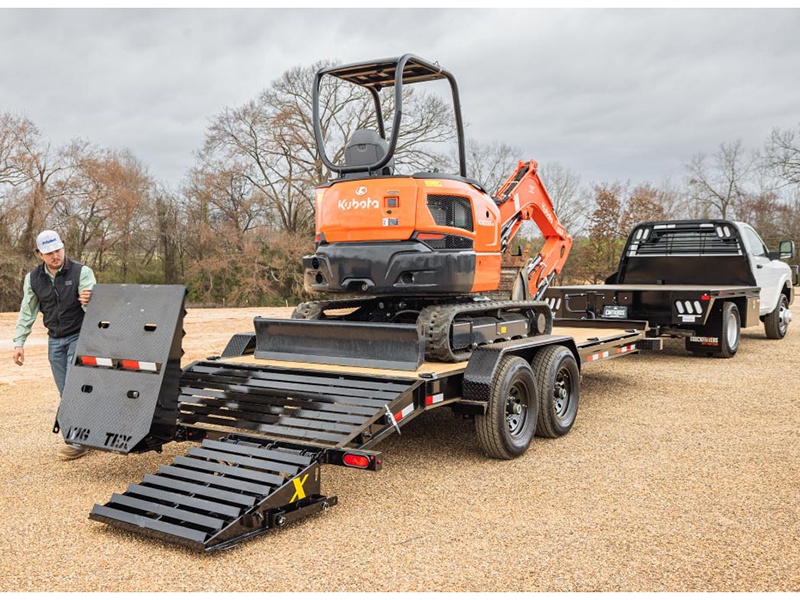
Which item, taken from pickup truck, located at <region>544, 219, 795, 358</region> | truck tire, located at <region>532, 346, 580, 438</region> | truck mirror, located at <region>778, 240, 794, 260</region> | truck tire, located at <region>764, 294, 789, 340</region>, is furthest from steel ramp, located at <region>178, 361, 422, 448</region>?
truck tire, located at <region>764, 294, 789, 340</region>

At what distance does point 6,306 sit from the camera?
79.3 feet

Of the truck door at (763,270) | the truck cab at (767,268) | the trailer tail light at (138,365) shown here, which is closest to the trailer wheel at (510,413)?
the trailer tail light at (138,365)

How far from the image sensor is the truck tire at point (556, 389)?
6.38 m

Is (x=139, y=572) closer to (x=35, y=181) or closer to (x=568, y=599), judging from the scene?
(x=568, y=599)

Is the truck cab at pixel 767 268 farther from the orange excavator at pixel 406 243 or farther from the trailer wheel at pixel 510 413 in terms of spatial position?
the trailer wheel at pixel 510 413

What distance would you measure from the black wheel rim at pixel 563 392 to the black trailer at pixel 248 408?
28cm

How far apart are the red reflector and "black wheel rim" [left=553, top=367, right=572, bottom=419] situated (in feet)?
9.05

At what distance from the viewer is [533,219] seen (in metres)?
9.37

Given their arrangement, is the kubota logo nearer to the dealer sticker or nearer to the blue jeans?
the blue jeans

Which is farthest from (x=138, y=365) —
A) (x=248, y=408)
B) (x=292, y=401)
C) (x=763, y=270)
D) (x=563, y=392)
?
(x=763, y=270)

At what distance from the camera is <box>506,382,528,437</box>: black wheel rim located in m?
6.00

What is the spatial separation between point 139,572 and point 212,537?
0.39 metres

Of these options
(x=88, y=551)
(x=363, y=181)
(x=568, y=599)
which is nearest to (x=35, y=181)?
(x=363, y=181)

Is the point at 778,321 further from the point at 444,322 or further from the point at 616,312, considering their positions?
the point at 444,322
